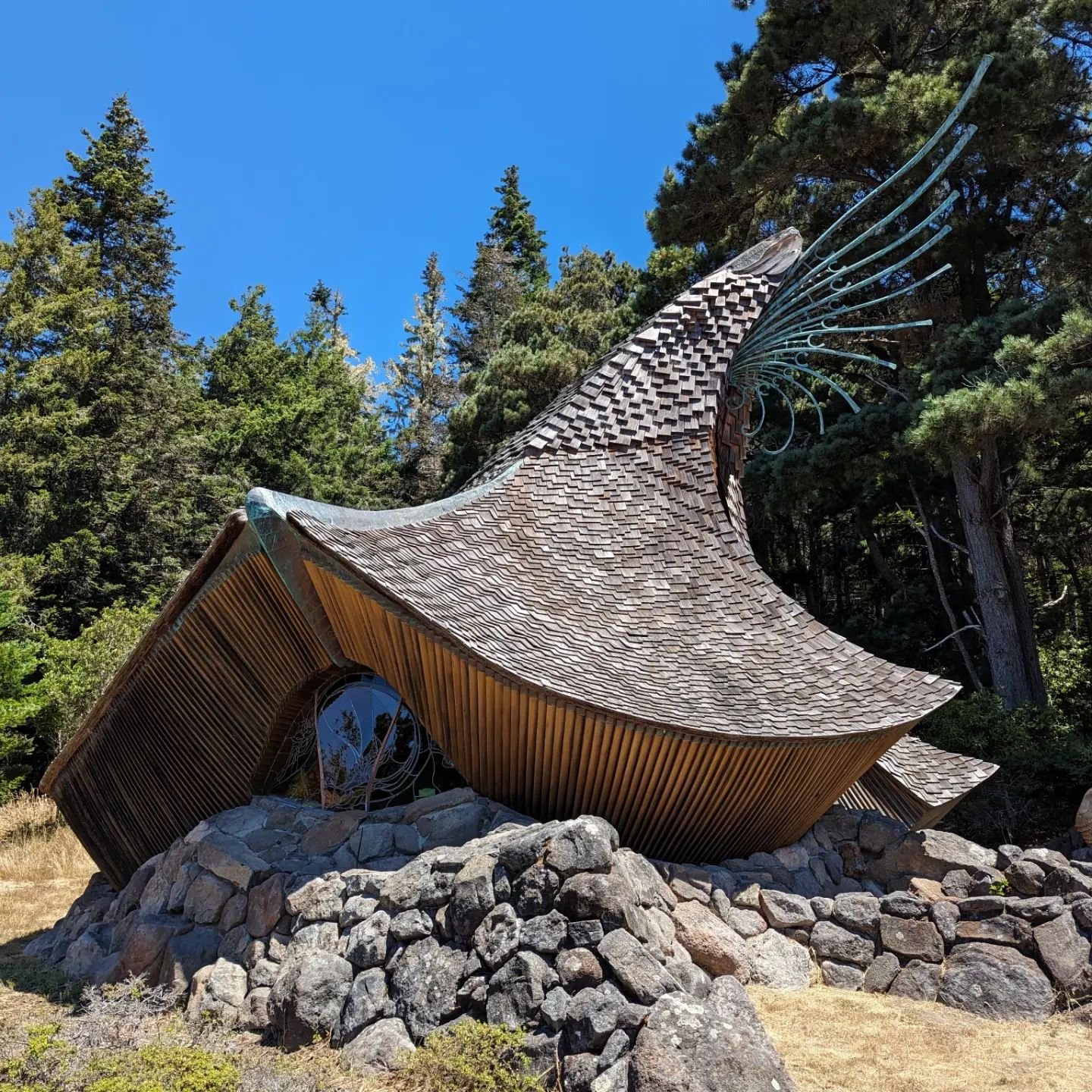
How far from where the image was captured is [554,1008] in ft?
15.2

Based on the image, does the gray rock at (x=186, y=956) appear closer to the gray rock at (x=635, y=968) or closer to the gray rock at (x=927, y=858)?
the gray rock at (x=635, y=968)

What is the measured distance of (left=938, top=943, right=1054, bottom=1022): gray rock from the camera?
18.3 feet

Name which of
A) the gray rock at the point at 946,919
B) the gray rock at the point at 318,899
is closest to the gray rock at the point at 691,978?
the gray rock at the point at 946,919

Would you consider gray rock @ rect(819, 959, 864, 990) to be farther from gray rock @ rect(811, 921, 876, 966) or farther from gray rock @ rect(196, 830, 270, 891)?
gray rock @ rect(196, 830, 270, 891)

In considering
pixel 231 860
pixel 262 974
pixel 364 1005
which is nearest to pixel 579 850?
pixel 364 1005

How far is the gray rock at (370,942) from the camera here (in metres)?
5.36

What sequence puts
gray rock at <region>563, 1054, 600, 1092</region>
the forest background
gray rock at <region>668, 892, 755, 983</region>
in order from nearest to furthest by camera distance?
gray rock at <region>563, 1054, 600, 1092</region>
gray rock at <region>668, 892, 755, 983</region>
the forest background

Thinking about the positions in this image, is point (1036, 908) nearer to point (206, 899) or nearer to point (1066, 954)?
point (1066, 954)

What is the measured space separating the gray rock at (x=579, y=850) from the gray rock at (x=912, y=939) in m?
2.15

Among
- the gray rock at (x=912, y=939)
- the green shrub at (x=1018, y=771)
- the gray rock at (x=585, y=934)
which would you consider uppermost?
the green shrub at (x=1018, y=771)

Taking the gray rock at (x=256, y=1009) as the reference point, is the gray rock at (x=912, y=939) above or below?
above

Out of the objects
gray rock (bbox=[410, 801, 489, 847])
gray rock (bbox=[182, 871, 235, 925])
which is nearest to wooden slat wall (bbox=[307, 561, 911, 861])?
gray rock (bbox=[410, 801, 489, 847])

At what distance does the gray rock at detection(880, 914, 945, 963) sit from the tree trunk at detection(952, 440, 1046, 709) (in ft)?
22.5

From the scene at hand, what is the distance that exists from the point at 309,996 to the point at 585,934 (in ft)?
5.19
